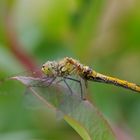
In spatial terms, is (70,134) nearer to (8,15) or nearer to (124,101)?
(124,101)

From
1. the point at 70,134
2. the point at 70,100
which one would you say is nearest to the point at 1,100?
the point at 70,134

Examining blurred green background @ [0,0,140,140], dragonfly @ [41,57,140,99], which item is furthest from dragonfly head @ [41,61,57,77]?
blurred green background @ [0,0,140,140]

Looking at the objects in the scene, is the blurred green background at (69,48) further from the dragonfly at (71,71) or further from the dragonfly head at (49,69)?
the dragonfly head at (49,69)

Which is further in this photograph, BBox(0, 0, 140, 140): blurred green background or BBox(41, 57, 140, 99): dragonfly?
BBox(0, 0, 140, 140): blurred green background

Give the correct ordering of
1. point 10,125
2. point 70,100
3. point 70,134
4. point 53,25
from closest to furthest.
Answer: point 70,100, point 70,134, point 10,125, point 53,25

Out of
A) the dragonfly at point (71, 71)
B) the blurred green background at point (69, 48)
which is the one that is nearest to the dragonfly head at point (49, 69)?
the dragonfly at point (71, 71)

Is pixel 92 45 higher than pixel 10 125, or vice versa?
pixel 92 45

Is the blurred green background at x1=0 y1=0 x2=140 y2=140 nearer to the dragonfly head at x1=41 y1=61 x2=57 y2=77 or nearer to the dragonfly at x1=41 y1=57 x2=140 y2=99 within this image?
the dragonfly at x1=41 y1=57 x2=140 y2=99

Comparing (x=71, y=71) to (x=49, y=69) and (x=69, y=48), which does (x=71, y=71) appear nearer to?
(x=49, y=69)
